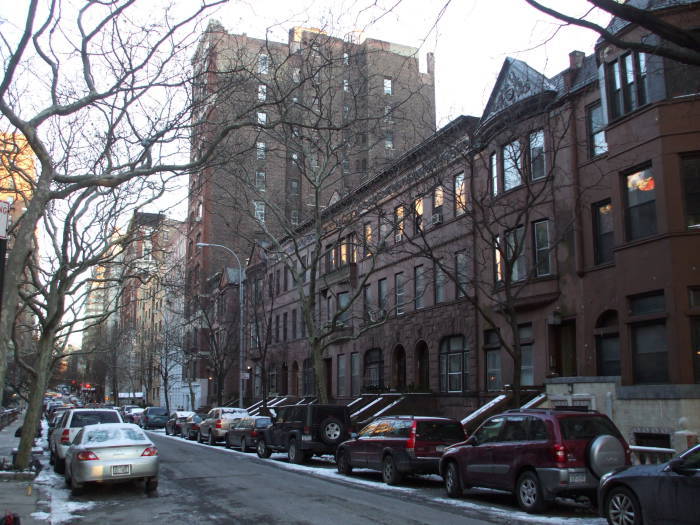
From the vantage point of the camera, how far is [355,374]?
38312 millimetres

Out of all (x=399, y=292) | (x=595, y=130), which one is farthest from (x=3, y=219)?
(x=399, y=292)

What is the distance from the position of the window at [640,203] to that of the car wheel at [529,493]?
9411 millimetres

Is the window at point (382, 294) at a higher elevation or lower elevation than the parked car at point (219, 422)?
higher

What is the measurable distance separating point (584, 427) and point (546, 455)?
90 centimetres

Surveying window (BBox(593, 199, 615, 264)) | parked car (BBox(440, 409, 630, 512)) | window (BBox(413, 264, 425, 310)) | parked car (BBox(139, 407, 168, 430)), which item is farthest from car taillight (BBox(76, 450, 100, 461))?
parked car (BBox(139, 407, 168, 430))

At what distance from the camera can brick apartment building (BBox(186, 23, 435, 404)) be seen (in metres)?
14.7

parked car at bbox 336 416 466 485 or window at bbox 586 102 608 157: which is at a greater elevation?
window at bbox 586 102 608 157

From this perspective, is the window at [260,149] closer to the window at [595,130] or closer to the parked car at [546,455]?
the parked car at [546,455]

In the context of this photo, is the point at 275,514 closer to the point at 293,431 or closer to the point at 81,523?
the point at 81,523

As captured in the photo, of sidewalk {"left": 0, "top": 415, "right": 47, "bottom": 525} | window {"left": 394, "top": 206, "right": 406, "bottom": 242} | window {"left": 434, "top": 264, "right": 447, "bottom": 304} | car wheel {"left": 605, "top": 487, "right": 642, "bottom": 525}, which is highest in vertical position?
window {"left": 394, "top": 206, "right": 406, "bottom": 242}

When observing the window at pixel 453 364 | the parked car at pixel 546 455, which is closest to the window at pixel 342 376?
the window at pixel 453 364

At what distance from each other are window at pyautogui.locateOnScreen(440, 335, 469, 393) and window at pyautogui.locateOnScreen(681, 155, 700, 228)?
11938mm

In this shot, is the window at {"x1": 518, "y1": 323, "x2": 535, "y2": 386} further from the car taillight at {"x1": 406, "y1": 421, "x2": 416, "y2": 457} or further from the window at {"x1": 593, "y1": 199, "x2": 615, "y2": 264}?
the car taillight at {"x1": 406, "y1": 421, "x2": 416, "y2": 457}

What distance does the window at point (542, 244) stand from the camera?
2327cm
